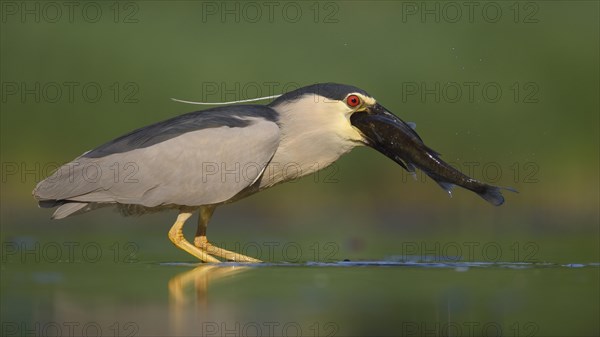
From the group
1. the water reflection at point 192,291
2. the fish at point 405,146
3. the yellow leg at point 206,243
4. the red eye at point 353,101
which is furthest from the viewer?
the yellow leg at point 206,243

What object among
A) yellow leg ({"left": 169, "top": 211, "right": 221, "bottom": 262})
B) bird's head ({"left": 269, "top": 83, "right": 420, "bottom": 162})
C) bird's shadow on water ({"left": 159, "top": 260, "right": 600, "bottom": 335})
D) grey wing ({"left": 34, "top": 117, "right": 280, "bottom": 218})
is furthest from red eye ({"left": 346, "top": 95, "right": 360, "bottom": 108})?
yellow leg ({"left": 169, "top": 211, "right": 221, "bottom": 262})

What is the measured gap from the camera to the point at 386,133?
A: 35.4 feet

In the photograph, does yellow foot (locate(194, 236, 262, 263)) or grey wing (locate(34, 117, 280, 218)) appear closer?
grey wing (locate(34, 117, 280, 218))

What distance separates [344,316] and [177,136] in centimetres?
360

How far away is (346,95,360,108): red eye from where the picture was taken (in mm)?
10836

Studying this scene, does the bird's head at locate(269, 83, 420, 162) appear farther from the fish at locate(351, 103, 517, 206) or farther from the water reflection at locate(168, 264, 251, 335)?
the water reflection at locate(168, 264, 251, 335)

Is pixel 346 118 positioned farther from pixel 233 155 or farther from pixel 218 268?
pixel 218 268

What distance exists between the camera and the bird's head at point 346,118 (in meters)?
10.8

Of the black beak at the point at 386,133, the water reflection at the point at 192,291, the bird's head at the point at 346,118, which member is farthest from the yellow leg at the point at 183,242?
the black beak at the point at 386,133

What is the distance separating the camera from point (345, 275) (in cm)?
1005

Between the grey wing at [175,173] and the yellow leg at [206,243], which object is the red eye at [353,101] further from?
the yellow leg at [206,243]

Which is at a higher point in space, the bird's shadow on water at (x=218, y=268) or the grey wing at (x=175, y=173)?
the grey wing at (x=175, y=173)

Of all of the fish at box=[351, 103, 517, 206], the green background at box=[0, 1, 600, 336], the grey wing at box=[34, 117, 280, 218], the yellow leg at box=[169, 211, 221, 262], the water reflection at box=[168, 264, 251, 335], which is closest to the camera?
the water reflection at box=[168, 264, 251, 335]

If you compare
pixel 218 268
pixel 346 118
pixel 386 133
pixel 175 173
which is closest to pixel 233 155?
pixel 175 173
